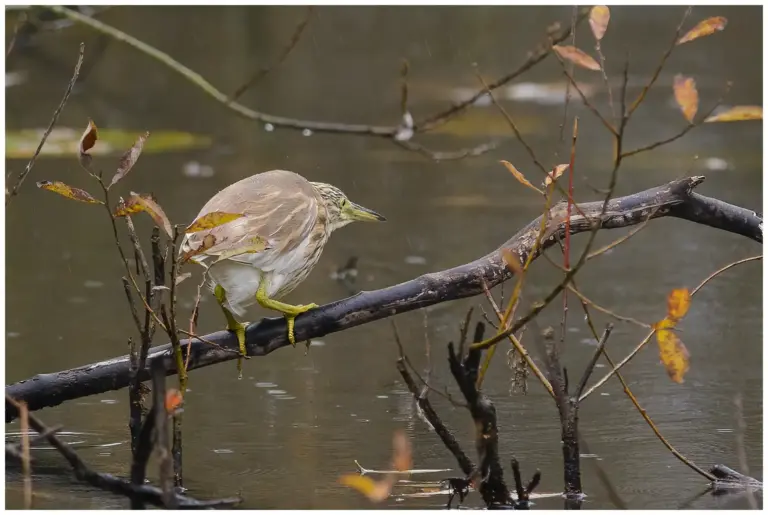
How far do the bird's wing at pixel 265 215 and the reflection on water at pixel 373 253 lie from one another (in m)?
0.83

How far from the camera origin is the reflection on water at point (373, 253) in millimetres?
5008

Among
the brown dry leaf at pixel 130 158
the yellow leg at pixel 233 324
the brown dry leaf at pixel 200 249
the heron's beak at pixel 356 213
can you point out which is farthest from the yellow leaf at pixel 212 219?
the heron's beak at pixel 356 213

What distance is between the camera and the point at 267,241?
4.80 metres

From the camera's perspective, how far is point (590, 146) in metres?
12.4

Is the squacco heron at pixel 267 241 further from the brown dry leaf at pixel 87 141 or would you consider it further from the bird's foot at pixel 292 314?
the brown dry leaf at pixel 87 141

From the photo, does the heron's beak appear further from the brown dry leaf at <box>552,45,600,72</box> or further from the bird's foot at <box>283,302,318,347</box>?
the brown dry leaf at <box>552,45,600,72</box>

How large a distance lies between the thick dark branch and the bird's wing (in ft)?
1.00

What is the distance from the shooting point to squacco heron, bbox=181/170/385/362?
4.80 meters

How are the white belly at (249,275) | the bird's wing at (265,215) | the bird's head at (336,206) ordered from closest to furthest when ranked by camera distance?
the bird's wing at (265,215), the white belly at (249,275), the bird's head at (336,206)

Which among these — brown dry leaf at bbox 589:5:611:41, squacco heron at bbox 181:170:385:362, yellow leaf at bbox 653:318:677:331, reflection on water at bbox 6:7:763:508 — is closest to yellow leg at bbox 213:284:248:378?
squacco heron at bbox 181:170:385:362

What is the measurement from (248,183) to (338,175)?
5.95m

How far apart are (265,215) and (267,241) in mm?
142

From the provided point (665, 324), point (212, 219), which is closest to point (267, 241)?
point (212, 219)

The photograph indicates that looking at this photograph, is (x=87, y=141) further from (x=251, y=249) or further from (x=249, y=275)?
(x=249, y=275)
